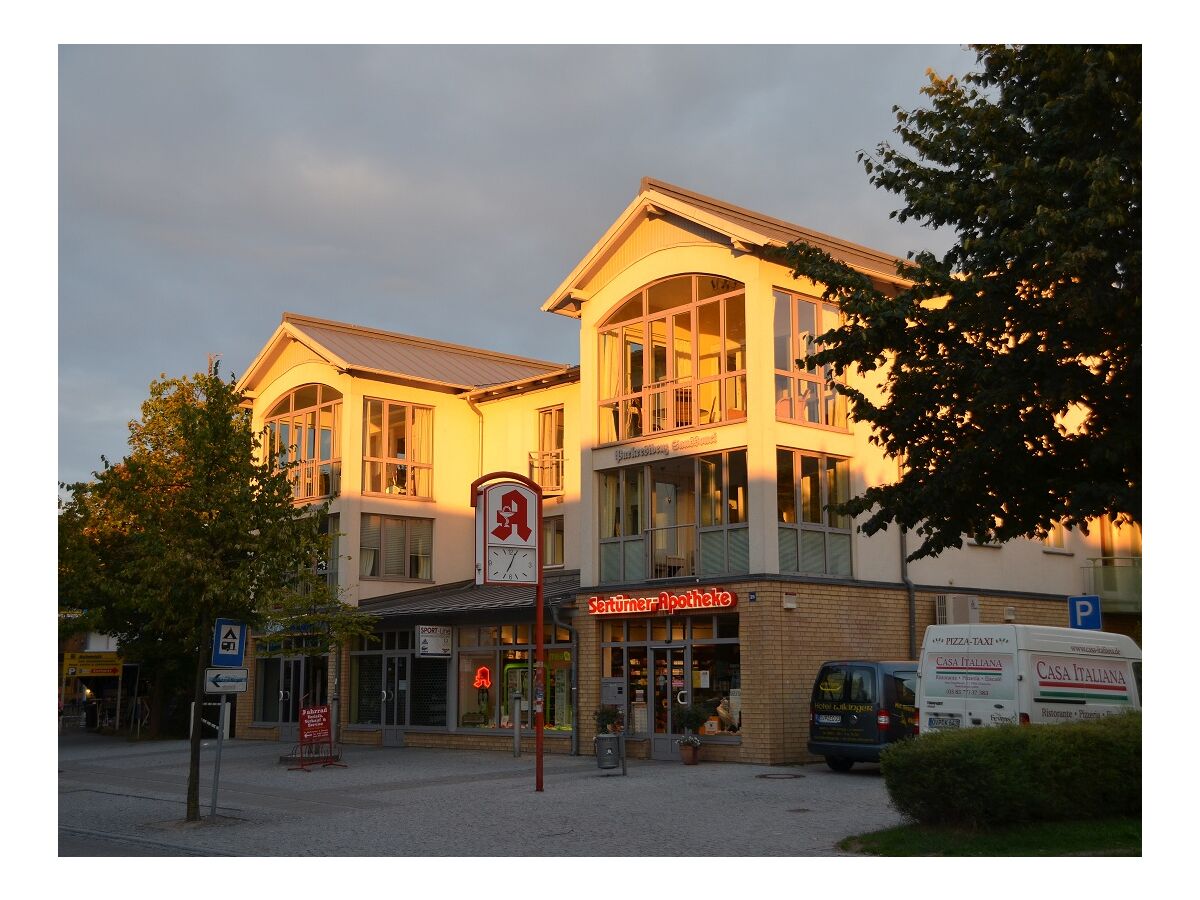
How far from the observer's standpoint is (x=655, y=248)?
25.1 meters

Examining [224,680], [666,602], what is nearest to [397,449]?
[666,602]

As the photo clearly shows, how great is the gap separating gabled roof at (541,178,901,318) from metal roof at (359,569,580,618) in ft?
19.3

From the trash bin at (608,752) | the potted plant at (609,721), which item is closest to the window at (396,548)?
the potted plant at (609,721)

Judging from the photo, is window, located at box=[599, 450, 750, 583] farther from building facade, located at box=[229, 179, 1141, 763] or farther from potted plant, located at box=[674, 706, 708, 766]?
potted plant, located at box=[674, 706, 708, 766]

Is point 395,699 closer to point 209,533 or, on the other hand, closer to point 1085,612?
point 209,533

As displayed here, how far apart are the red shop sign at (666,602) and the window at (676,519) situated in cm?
61

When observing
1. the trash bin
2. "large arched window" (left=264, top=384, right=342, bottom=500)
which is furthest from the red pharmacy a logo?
"large arched window" (left=264, top=384, right=342, bottom=500)

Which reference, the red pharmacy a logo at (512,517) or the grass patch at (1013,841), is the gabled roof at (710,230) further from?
the grass patch at (1013,841)

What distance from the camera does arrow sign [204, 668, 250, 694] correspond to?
48.6 feet

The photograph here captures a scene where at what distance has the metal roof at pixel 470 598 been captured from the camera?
26.4 metres

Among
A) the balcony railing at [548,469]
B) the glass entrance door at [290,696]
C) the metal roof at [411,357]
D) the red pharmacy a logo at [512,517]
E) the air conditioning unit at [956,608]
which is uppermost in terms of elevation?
the metal roof at [411,357]
